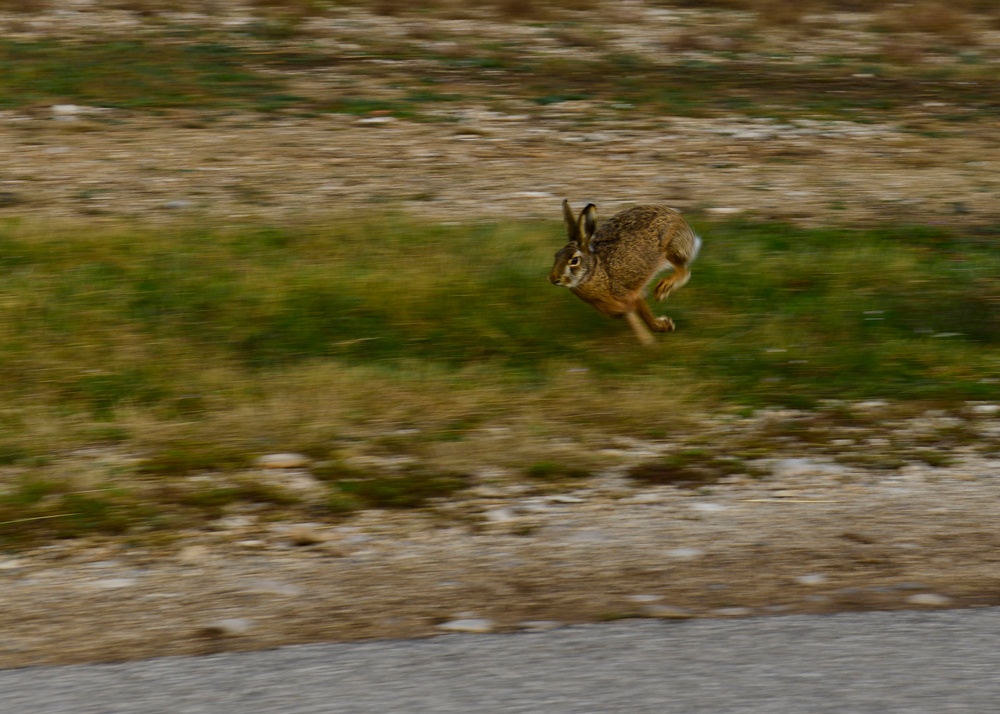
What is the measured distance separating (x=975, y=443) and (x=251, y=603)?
3.61 metres

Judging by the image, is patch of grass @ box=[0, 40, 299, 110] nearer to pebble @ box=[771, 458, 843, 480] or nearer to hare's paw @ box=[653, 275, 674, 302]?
hare's paw @ box=[653, 275, 674, 302]

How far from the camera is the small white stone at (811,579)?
4.61 metres

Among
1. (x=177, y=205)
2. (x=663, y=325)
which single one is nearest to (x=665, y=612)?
(x=663, y=325)

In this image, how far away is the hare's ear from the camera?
286 inches

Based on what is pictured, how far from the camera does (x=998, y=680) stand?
370cm

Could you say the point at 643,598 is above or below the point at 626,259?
below

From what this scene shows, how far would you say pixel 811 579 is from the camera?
15.2 ft

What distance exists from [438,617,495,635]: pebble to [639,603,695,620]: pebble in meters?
0.51

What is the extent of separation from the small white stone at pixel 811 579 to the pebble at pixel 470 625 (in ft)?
3.74

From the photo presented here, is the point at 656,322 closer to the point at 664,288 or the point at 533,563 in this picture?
the point at 664,288

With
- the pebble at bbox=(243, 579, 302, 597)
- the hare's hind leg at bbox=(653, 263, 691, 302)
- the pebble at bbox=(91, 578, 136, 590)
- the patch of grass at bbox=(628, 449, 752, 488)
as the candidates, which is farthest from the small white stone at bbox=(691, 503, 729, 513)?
the hare's hind leg at bbox=(653, 263, 691, 302)

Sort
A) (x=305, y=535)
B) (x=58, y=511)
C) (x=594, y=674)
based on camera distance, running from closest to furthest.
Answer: (x=594, y=674), (x=305, y=535), (x=58, y=511)

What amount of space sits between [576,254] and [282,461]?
216cm

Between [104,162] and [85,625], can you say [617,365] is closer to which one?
[85,625]
